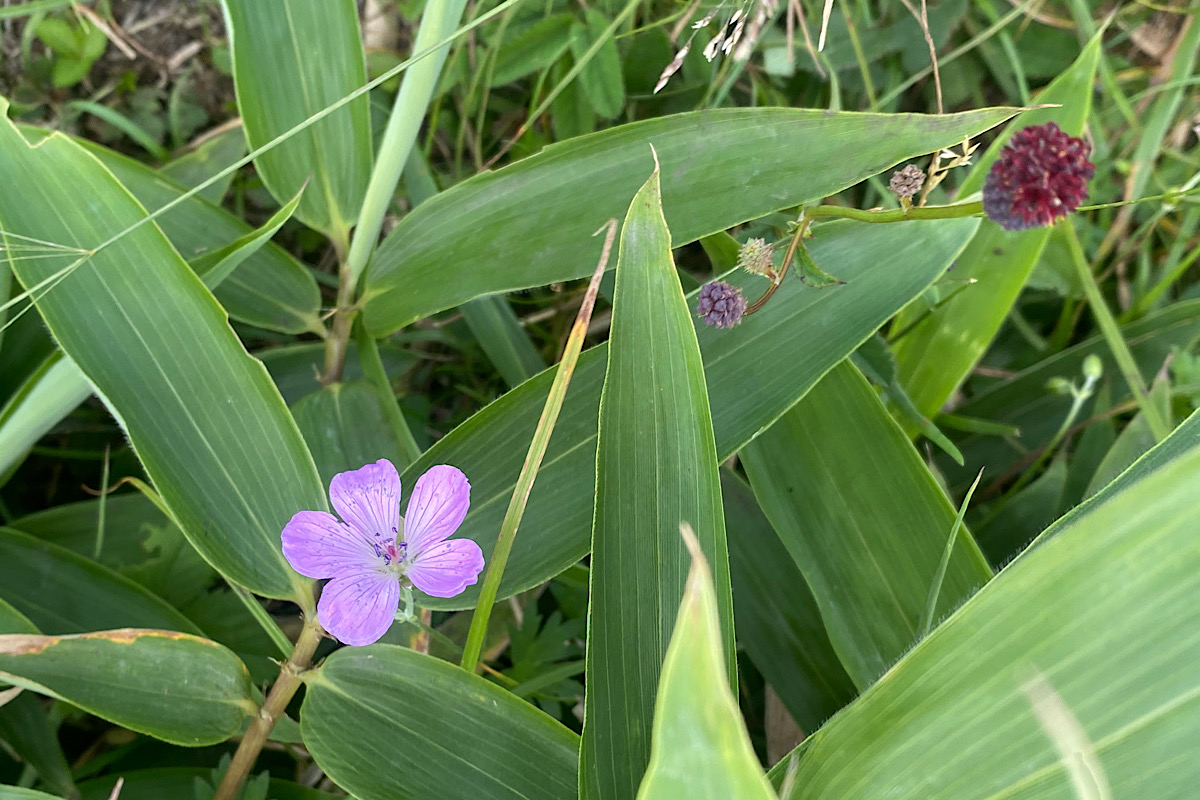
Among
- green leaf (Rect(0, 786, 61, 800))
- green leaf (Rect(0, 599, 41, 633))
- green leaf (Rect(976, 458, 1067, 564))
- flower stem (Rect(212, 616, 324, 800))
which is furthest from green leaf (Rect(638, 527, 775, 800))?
green leaf (Rect(976, 458, 1067, 564))

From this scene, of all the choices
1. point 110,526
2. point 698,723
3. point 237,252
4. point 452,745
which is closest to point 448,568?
point 452,745

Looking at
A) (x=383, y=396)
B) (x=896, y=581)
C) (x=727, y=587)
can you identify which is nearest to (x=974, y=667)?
(x=727, y=587)

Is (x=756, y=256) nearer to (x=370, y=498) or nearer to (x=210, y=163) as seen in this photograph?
(x=370, y=498)

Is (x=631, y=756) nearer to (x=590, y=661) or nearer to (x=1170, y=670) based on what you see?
(x=590, y=661)

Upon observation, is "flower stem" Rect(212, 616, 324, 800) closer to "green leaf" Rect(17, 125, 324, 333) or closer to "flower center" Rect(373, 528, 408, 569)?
"flower center" Rect(373, 528, 408, 569)

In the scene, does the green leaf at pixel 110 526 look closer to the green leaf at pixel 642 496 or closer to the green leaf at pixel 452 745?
the green leaf at pixel 452 745

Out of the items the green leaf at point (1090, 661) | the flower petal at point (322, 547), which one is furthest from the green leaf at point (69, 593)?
the green leaf at point (1090, 661)
